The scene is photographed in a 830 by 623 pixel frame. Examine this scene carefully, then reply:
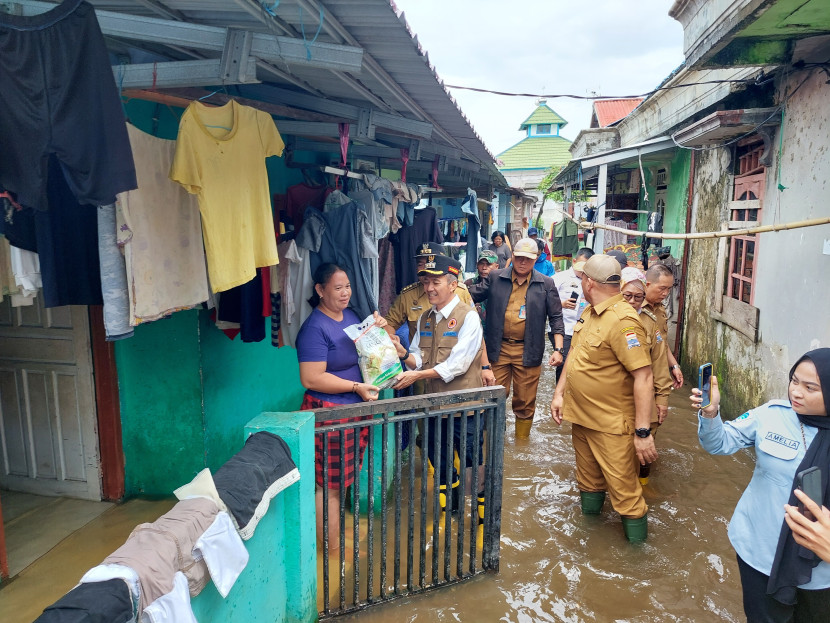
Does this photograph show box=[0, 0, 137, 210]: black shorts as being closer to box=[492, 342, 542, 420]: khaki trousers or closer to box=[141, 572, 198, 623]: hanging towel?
box=[141, 572, 198, 623]: hanging towel

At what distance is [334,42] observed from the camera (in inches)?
110

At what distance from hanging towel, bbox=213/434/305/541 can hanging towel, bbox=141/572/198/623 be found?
438 millimetres

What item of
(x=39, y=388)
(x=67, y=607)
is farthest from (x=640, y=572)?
(x=39, y=388)

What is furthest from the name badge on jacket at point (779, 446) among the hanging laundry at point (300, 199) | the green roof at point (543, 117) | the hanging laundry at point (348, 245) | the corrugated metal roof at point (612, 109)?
the green roof at point (543, 117)

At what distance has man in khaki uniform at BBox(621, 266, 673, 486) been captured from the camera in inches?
183

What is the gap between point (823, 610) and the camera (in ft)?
7.69

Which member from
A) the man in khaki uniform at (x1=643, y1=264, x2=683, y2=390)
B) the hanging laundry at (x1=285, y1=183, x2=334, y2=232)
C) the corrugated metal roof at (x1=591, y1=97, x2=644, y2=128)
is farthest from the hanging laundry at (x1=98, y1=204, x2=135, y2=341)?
the corrugated metal roof at (x1=591, y1=97, x2=644, y2=128)

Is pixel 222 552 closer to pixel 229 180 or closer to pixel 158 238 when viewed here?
pixel 158 238

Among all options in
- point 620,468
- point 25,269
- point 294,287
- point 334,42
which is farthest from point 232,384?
point 620,468

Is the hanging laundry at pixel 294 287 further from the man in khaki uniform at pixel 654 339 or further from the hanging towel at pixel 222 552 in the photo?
the man in khaki uniform at pixel 654 339

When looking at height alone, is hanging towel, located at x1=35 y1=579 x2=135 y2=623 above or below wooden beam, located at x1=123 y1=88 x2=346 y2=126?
below

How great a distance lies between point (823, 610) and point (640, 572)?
1656mm

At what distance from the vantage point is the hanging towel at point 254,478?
223 cm

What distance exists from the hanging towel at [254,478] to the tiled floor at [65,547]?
1.83 metres
